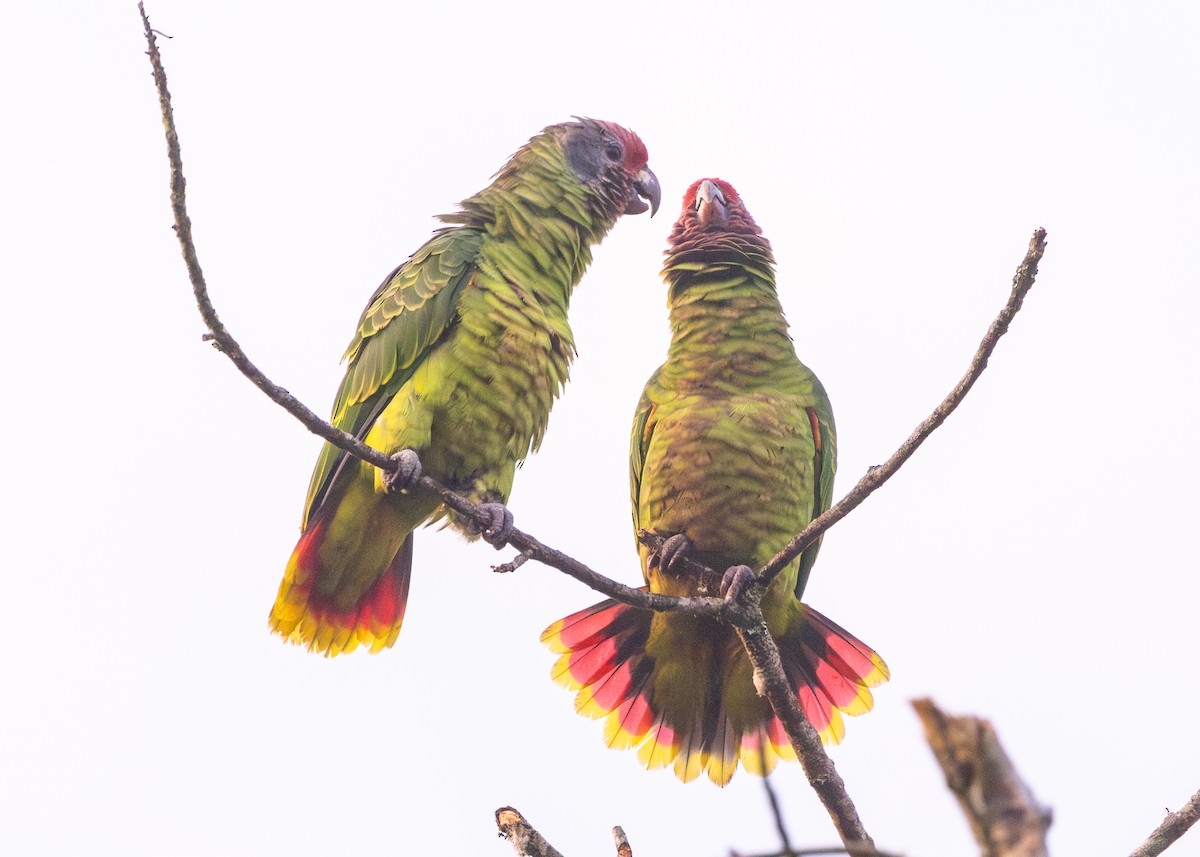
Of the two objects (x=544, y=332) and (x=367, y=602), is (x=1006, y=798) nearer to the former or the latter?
(x=544, y=332)

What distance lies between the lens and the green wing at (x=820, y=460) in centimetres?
459

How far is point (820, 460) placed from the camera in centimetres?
462

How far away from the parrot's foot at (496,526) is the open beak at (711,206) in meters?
1.73

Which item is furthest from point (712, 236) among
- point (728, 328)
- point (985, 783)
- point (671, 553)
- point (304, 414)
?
point (985, 783)

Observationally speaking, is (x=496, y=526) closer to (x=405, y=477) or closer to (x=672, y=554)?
(x=405, y=477)

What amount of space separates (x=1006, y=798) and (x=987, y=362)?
175 cm

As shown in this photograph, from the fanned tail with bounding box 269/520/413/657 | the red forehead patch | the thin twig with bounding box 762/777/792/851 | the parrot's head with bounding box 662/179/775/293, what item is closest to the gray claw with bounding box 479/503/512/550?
the fanned tail with bounding box 269/520/413/657

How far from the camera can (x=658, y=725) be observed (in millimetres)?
4414

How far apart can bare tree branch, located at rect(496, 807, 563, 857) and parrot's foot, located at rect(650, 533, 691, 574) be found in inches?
52.1

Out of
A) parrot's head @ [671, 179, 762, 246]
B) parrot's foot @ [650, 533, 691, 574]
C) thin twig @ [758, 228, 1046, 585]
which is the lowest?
thin twig @ [758, 228, 1046, 585]

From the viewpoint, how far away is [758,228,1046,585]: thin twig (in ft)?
8.61

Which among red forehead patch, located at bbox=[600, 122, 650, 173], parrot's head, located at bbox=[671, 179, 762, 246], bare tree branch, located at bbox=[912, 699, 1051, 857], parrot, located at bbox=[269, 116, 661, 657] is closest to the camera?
bare tree branch, located at bbox=[912, 699, 1051, 857]

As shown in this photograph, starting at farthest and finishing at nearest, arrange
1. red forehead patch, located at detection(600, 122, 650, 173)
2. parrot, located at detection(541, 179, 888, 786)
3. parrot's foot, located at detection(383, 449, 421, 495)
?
red forehead patch, located at detection(600, 122, 650, 173), parrot, located at detection(541, 179, 888, 786), parrot's foot, located at detection(383, 449, 421, 495)

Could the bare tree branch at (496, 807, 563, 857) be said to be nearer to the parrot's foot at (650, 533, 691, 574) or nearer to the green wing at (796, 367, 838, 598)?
the parrot's foot at (650, 533, 691, 574)
